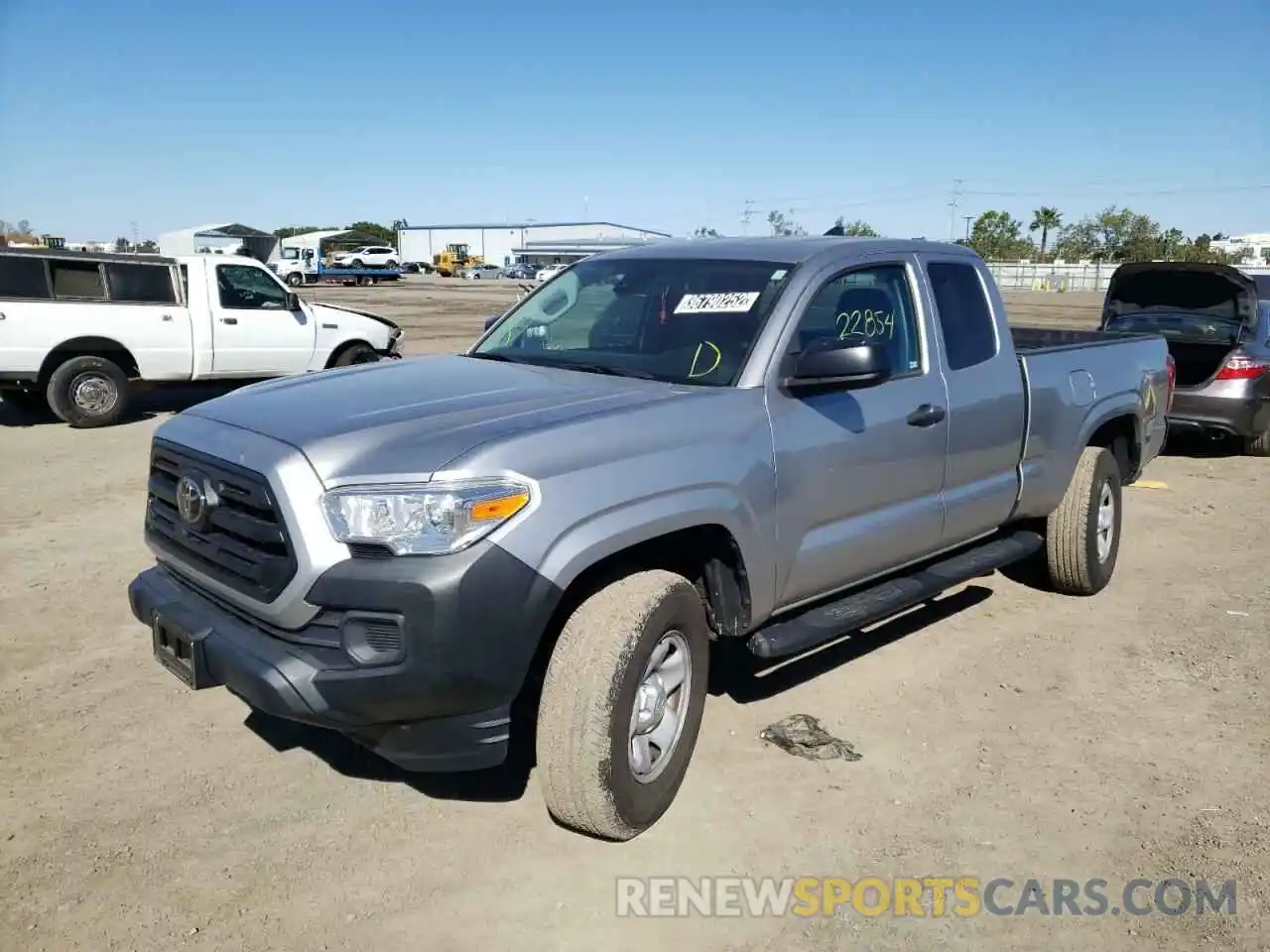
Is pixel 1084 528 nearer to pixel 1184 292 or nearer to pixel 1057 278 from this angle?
pixel 1184 292

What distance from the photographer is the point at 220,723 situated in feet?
13.5

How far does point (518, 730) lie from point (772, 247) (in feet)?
7.59

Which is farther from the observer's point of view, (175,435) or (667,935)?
(175,435)

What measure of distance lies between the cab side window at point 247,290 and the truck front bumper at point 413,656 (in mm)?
9632

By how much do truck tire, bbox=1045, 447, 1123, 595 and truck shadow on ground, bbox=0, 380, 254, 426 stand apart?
814 cm

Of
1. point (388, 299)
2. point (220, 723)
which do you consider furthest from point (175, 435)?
point (388, 299)

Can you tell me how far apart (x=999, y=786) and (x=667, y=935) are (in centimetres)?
152

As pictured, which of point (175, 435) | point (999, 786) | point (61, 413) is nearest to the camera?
point (175, 435)

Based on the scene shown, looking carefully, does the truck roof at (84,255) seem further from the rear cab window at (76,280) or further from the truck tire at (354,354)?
the truck tire at (354,354)

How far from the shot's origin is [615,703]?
312 cm

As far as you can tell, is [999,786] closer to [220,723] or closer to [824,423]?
[824,423]

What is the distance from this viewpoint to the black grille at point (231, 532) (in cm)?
302

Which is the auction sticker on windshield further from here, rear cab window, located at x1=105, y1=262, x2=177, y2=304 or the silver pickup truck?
rear cab window, located at x1=105, y1=262, x2=177, y2=304

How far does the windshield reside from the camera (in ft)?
12.9
